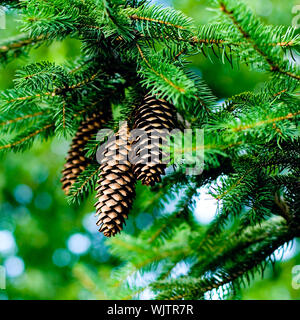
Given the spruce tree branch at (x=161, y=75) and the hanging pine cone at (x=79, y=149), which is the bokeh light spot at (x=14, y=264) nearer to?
the hanging pine cone at (x=79, y=149)

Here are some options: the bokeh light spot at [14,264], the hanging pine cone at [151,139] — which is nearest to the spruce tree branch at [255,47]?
the hanging pine cone at [151,139]

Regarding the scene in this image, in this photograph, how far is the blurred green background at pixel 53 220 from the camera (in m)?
2.38

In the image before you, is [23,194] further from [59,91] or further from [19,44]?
[59,91]

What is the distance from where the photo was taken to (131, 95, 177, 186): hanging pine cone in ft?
2.01

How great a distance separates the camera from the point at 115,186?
0.67 metres

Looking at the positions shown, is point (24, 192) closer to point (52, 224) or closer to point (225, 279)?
point (52, 224)

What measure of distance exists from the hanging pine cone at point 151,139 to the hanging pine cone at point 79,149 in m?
0.20

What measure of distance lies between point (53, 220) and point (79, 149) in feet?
7.60

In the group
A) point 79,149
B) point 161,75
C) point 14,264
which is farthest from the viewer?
point 14,264

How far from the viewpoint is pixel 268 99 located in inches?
25.2

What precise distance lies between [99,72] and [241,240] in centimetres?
69

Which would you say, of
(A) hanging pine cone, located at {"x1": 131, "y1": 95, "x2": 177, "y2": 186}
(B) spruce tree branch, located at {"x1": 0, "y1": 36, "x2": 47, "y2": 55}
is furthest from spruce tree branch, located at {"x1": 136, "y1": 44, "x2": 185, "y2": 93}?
(B) spruce tree branch, located at {"x1": 0, "y1": 36, "x2": 47, "y2": 55}

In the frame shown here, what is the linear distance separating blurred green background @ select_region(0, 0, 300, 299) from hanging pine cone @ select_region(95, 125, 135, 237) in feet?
5.83

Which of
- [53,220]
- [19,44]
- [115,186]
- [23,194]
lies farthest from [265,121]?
[23,194]
